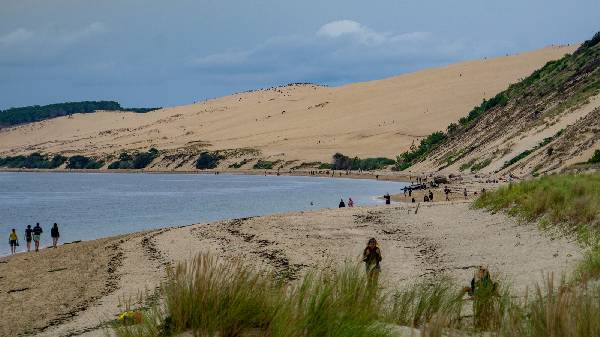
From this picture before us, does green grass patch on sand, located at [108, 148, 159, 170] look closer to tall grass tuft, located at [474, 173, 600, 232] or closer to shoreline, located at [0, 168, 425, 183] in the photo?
shoreline, located at [0, 168, 425, 183]

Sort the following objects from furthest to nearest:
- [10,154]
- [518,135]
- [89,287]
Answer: [10,154]
[518,135]
[89,287]

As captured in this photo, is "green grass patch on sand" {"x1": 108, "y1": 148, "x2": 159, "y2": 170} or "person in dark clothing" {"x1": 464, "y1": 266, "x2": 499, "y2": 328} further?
"green grass patch on sand" {"x1": 108, "y1": 148, "x2": 159, "y2": 170}

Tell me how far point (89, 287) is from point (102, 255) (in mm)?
6991

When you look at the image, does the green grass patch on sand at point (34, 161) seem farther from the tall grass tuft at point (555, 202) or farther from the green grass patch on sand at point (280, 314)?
the green grass patch on sand at point (280, 314)

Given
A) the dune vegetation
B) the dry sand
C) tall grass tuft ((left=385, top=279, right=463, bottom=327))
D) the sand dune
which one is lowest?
the dry sand

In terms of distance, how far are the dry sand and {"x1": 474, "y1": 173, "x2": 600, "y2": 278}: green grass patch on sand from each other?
0.43m

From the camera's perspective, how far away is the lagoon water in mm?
43438

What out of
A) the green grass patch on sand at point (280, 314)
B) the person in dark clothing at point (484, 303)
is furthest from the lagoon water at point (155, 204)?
the green grass patch on sand at point (280, 314)

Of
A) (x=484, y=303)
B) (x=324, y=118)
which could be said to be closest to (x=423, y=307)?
(x=484, y=303)

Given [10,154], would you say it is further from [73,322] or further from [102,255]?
[73,322]

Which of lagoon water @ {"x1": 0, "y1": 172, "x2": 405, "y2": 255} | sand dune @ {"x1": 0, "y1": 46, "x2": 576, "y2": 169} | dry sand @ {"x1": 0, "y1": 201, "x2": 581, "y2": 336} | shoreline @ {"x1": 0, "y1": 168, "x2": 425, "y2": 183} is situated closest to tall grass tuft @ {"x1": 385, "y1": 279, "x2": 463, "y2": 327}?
dry sand @ {"x1": 0, "y1": 201, "x2": 581, "y2": 336}

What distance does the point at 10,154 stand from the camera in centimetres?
17512

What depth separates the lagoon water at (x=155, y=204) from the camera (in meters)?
43.4

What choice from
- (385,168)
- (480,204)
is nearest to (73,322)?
(480,204)
